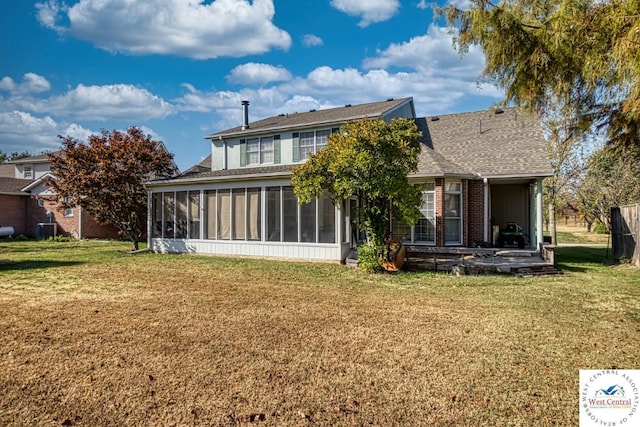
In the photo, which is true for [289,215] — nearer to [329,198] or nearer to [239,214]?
[329,198]

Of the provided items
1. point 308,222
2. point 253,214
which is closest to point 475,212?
point 308,222

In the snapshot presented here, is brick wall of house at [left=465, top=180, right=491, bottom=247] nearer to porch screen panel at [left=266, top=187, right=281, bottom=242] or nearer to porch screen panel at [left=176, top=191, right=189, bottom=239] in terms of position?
porch screen panel at [left=266, top=187, right=281, bottom=242]

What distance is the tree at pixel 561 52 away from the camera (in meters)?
5.38

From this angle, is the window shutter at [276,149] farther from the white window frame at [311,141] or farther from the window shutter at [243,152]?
the window shutter at [243,152]

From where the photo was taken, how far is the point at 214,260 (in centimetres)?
1486

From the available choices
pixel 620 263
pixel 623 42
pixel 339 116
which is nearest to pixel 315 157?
pixel 339 116

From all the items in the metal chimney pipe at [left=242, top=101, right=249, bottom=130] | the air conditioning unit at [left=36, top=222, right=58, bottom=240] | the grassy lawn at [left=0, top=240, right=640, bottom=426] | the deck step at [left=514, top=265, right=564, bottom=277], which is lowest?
the grassy lawn at [left=0, top=240, right=640, bottom=426]

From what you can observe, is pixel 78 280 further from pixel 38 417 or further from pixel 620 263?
pixel 620 263

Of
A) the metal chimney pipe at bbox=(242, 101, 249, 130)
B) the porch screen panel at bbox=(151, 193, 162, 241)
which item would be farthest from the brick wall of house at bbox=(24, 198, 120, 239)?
the metal chimney pipe at bbox=(242, 101, 249, 130)

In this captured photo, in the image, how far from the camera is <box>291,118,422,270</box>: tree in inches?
444

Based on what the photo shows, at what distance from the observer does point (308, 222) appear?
1443 cm

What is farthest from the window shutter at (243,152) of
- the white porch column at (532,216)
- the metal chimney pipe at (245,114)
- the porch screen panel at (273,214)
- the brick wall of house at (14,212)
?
the brick wall of house at (14,212)

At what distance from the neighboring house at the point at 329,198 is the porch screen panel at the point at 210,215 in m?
0.04

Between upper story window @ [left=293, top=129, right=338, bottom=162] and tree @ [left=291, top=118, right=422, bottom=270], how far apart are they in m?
5.75
